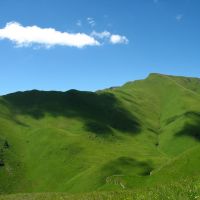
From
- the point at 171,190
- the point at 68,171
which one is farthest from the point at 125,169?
the point at 171,190

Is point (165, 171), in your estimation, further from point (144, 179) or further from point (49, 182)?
point (49, 182)

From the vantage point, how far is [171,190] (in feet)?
63.6

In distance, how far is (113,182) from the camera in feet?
347

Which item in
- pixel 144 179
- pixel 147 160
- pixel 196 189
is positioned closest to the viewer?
pixel 196 189

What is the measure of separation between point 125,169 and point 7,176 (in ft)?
186

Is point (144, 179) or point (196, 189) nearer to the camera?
point (196, 189)

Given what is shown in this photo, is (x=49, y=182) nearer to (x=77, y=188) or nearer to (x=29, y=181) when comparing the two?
(x=29, y=181)

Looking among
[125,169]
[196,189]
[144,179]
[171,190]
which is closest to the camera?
[196,189]

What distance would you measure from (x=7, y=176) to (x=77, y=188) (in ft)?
181

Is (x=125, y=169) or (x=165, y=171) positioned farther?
(x=125, y=169)

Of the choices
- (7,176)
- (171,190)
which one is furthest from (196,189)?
(7,176)

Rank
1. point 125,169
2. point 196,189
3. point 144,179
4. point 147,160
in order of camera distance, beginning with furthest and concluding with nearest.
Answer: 1. point 147,160
2. point 125,169
3. point 144,179
4. point 196,189

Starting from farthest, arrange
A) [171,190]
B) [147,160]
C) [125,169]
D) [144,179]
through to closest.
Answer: [147,160]
[125,169]
[144,179]
[171,190]

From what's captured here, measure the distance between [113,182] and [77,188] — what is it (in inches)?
1888
